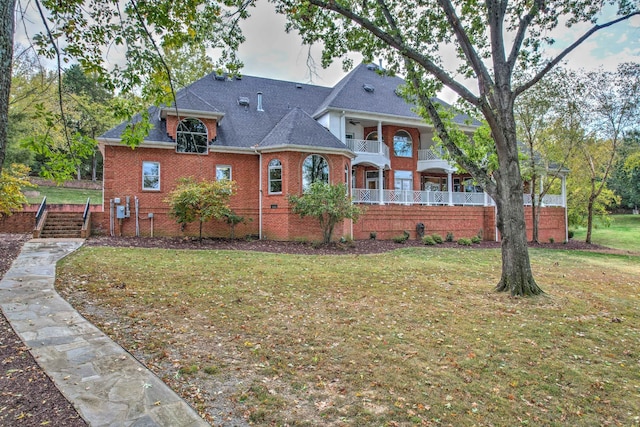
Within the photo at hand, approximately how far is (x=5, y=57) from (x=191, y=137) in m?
14.1

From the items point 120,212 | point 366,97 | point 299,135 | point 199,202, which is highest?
point 366,97

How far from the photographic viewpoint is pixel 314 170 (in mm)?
16484

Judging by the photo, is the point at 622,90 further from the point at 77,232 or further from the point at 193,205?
the point at 77,232

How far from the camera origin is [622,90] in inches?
741

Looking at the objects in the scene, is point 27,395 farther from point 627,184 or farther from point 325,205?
point 627,184

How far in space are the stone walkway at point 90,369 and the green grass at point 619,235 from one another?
96.3 ft

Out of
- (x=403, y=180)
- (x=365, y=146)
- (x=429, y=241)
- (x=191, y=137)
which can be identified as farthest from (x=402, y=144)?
(x=191, y=137)

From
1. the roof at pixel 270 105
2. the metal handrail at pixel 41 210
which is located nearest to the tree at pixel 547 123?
the roof at pixel 270 105

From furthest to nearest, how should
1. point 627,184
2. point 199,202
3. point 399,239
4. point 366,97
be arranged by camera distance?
point 627,184, point 366,97, point 399,239, point 199,202

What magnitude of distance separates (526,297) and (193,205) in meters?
11.3

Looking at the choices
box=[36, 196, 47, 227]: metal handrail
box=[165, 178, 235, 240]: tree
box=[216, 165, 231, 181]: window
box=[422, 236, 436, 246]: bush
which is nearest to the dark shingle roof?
box=[216, 165, 231, 181]: window

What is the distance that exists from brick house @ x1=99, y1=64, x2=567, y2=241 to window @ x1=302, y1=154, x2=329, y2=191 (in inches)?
1.8

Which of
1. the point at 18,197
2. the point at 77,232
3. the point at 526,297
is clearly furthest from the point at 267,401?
the point at 77,232

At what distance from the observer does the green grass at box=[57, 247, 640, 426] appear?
327 centimetres
